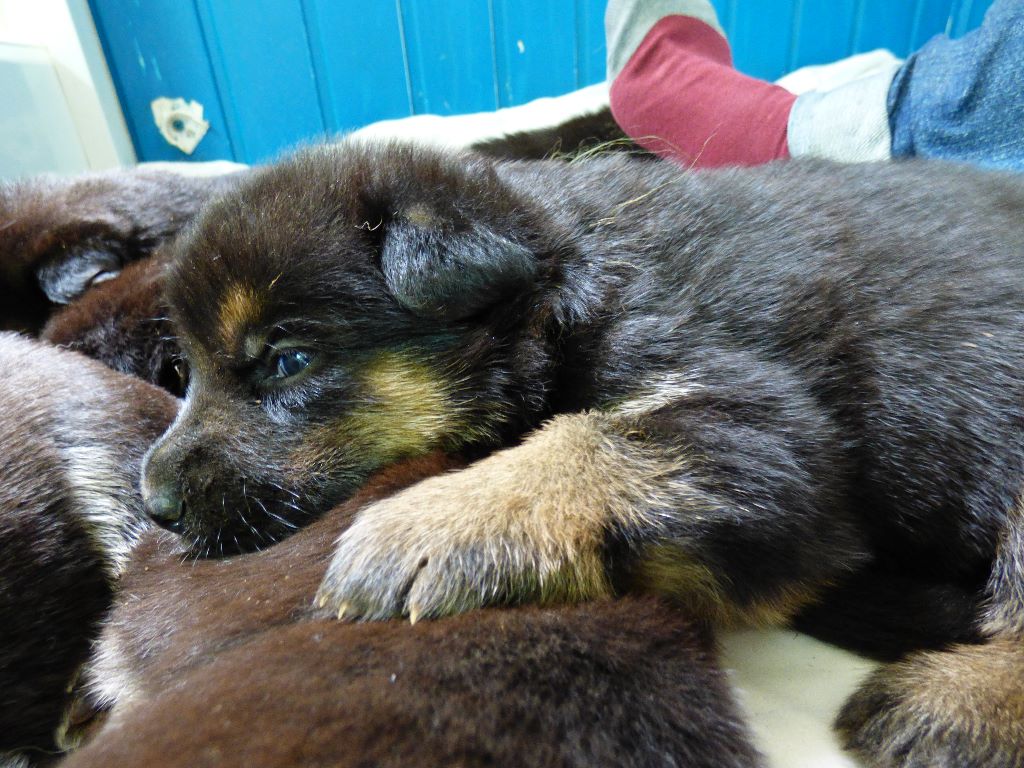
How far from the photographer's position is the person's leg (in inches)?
160

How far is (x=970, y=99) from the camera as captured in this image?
324 centimetres

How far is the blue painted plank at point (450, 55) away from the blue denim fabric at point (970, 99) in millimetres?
3560

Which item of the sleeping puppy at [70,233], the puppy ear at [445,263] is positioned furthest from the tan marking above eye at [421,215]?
the sleeping puppy at [70,233]

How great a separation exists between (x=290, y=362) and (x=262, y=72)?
15.9 feet

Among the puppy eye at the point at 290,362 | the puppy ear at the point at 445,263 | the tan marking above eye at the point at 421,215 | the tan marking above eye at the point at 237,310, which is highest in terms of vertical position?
the tan marking above eye at the point at 421,215

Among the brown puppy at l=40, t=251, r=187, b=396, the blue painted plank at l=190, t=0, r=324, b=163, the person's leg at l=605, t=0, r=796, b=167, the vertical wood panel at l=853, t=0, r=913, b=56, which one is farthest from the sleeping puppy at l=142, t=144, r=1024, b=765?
the vertical wood panel at l=853, t=0, r=913, b=56

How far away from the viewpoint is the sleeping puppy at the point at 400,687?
1080mm

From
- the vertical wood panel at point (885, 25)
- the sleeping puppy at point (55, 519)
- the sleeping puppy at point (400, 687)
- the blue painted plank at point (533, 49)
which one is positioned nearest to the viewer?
the sleeping puppy at point (400, 687)

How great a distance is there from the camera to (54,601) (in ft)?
5.91

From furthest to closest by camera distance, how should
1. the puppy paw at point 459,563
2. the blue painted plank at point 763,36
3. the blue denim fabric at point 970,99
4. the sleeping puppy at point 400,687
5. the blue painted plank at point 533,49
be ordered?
the blue painted plank at point 763,36 → the blue painted plank at point 533,49 → the blue denim fabric at point 970,99 → the puppy paw at point 459,563 → the sleeping puppy at point 400,687

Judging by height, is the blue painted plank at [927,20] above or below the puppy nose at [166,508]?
above

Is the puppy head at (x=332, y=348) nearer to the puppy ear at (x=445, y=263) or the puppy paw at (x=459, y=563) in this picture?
the puppy ear at (x=445, y=263)

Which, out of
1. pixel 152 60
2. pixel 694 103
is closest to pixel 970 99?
pixel 694 103

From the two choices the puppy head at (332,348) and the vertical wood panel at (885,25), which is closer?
the puppy head at (332,348)
